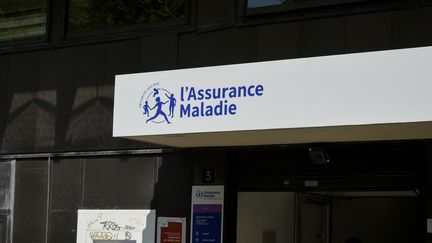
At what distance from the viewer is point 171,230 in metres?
8.41

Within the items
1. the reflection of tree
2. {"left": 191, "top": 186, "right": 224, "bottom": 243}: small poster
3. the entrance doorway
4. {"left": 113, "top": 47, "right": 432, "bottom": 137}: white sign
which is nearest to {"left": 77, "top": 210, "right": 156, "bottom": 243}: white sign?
{"left": 191, "top": 186, "right": 224, "bottom": 243}: small poster

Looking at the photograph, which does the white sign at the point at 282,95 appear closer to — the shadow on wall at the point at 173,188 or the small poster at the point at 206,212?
the shadow on wall at the point at 173,188

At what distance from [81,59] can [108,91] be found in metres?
0.61

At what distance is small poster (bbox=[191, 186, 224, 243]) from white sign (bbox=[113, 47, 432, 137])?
1.55 meters

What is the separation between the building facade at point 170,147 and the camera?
25.3ft


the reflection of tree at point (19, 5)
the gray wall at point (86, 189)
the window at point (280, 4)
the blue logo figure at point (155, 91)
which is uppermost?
the reflection of tree at point (19, 5)

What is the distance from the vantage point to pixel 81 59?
9234mm

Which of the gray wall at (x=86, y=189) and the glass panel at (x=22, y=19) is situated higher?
the glass panel at (x=22, y=19)

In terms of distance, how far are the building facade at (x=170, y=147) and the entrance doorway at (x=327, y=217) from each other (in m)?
0.03

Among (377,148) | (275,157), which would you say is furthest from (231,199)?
(377,148)

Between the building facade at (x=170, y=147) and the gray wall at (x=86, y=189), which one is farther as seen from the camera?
the gray wall at (x=86, y=189)

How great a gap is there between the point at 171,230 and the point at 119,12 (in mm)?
2834

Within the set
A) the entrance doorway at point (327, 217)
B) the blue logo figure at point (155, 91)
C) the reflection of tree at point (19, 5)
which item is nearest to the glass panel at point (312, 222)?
the entrance doorway at point (327, 217)

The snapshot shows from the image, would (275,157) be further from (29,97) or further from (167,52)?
(29,97)
